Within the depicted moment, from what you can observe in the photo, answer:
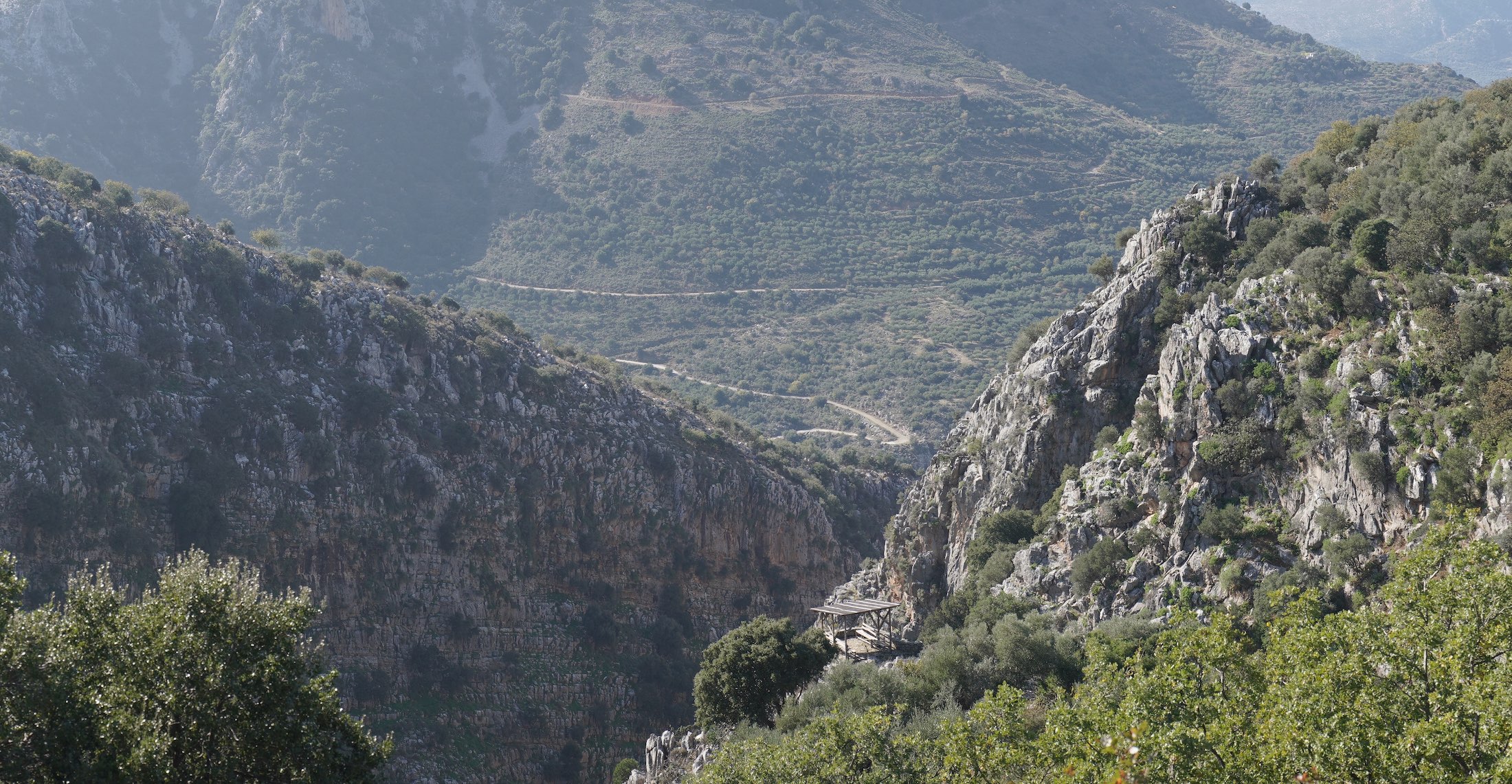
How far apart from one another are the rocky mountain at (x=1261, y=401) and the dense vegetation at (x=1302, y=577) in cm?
10

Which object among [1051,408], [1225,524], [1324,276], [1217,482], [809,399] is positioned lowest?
[809,399]

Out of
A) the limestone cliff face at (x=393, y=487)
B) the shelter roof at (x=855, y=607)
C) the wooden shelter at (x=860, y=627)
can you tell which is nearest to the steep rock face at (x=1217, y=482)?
the wooden shelter at (x=860, y=627)

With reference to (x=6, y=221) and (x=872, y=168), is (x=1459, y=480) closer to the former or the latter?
(x=6, y=221)

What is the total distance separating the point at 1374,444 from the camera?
3158 centimetres

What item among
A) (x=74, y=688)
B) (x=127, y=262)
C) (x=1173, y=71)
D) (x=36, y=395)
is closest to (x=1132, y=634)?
(x=74, y=688)

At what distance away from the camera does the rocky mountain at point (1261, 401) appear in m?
31.3

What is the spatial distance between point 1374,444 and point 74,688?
2978 centimetres

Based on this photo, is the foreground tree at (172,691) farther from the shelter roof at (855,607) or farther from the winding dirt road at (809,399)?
the winding dirt road at (809,399)

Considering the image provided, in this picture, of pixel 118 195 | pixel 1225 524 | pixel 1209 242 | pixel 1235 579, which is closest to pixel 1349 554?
pixel 1235 579

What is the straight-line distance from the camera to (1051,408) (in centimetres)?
4356

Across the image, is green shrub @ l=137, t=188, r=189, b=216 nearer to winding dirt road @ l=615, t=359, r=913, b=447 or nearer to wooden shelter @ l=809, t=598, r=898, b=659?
winding dirt road @ l=615, t=359, r=913, b=447

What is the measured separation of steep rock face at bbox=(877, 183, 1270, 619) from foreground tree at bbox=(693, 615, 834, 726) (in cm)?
632

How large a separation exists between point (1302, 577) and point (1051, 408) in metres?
13.5

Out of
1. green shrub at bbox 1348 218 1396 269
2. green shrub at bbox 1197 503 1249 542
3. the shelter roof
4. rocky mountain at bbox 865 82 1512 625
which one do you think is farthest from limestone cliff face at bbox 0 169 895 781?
green shrub at bbox 1348 218 1396 269
